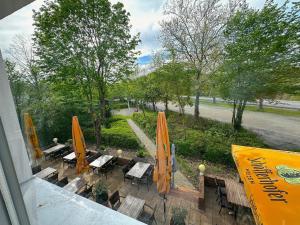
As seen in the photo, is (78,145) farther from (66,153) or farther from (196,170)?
(196,170)

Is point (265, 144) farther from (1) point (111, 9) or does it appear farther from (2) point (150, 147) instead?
(1) point (111, 9)

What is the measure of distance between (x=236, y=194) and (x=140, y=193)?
2548 millimetres

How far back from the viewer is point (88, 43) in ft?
19.4

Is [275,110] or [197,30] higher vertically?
[197,30]

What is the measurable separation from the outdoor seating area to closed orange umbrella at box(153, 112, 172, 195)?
2.01 ft

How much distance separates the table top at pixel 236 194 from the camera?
346 centimetres

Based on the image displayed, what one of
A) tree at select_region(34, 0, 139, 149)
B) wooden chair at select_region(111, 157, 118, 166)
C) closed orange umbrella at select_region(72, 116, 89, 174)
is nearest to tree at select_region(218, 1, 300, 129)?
tree at select_region(34, 0, 139, 149)

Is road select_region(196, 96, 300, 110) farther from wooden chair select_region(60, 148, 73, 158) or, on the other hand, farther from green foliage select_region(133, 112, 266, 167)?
wooden chair select_region(60, 148, 73, 158)

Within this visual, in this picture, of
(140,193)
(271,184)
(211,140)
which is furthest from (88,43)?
(271,184)

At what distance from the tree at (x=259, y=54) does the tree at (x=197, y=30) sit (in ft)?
2.85

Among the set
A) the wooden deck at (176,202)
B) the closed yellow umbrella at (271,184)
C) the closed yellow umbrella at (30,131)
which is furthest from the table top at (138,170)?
the closed yellow umbrella at (30,131)

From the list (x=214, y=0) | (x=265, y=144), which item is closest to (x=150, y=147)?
(x=265, y=144)

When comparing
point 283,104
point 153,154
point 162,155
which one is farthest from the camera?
point 153,154

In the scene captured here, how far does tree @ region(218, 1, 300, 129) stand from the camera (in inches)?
175
